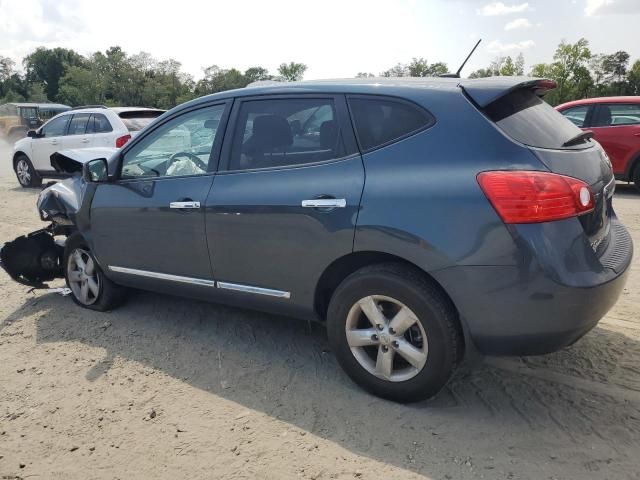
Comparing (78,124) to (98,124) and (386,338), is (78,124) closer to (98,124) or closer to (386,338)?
(98,124)

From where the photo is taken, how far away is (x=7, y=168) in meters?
18.2

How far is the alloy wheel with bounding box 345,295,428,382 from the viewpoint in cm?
281

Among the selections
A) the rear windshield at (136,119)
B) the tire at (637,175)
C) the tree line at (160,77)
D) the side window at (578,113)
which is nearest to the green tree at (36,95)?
the tree line at (160,77)

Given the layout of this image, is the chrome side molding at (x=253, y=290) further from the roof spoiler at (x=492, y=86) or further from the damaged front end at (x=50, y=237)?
the damaged front end at (x=50, y=237)

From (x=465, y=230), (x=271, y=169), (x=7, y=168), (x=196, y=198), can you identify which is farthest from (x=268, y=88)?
(x=7, y=168)

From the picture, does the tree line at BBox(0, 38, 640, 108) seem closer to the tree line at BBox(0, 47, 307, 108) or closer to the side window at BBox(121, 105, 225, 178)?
the tree line at BBox(0, 47, 307, 108)

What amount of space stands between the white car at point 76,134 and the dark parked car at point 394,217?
23.4ft

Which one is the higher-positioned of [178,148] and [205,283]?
[178,148]

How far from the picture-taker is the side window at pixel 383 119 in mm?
2822

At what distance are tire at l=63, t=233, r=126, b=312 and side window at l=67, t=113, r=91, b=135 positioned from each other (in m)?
7.43

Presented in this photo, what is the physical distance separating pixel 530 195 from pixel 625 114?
8.47 meters

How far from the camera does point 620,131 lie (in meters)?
9.38

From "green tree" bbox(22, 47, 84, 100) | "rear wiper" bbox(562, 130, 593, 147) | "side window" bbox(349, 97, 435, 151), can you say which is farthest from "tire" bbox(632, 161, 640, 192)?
"green tree" bbox(22, 47, 84, 100)

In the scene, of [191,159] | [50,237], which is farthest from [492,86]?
[50,237]
